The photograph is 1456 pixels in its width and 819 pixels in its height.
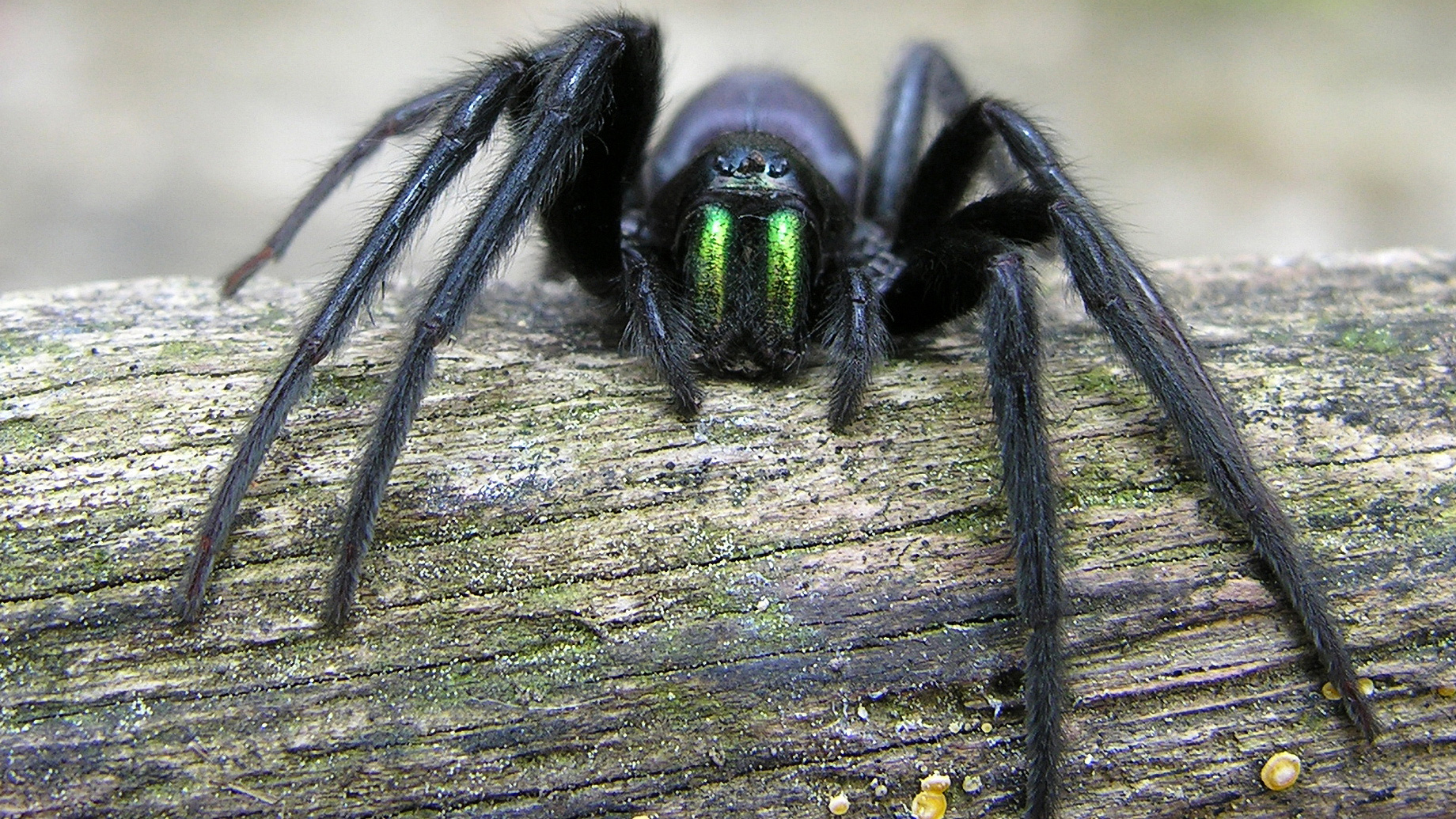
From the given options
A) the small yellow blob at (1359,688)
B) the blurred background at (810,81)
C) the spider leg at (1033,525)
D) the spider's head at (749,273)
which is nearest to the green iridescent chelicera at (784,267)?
the spider's head at (749,273)

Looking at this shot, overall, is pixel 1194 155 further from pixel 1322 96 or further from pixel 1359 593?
pixel 1359 593

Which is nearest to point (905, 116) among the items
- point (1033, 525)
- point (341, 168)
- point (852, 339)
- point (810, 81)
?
point (852, 339)

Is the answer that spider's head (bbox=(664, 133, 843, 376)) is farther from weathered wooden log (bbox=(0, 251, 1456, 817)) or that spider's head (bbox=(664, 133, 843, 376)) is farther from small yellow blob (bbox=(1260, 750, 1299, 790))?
small yellow blob (bbox=(1260, 750, 1299, 790))

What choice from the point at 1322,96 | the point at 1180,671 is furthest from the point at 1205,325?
the point at 1322,96

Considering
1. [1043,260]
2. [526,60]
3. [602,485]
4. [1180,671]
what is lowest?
[1180,671]

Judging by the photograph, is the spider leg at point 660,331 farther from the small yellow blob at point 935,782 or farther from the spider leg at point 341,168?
the small yellow blob at point 935,782

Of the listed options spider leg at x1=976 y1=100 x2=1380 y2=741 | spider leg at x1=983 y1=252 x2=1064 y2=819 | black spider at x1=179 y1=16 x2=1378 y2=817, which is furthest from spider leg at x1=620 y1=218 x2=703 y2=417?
spider leg at x1=976 y1=100 x2=1380 y2=741
